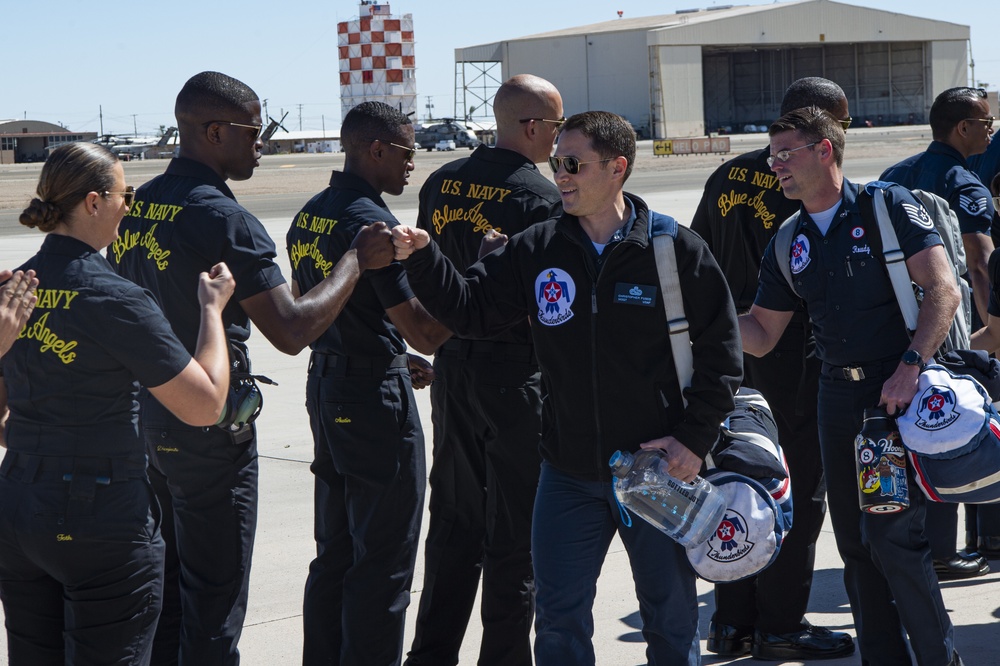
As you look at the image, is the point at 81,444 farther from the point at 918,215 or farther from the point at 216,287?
the point at 918,215

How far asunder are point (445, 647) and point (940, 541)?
2.63 metres

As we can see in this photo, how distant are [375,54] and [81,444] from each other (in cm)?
8343

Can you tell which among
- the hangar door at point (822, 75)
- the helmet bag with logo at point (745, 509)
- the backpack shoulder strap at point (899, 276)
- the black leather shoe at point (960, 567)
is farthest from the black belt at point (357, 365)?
the hangar door at point (822, 75)

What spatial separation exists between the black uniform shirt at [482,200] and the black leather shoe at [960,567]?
8.70ft

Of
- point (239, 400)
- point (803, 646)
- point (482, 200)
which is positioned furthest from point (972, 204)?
point (239, 400)

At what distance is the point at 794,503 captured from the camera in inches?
186

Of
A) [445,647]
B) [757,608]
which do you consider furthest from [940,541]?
[445,647]

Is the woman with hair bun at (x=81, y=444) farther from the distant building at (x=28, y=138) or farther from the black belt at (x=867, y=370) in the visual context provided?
the distant building at (x=28, y=138)

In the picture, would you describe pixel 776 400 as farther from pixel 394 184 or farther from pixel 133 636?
pixel 133 636

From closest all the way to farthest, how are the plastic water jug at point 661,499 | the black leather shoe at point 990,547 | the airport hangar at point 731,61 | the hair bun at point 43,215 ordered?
the hair bun at point 43,215
the plastic water jug at point 661,499
the black leather shoe at point 990,547
the airport hangar at point 731,61

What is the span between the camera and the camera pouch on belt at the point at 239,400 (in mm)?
3637

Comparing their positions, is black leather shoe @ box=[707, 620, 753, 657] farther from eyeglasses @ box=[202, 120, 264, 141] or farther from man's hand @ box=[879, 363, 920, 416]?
eyeglasses @ box=[202, 120, 264, 141]

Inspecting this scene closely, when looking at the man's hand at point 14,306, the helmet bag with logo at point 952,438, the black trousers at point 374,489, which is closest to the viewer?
the man's hand at point 14,306

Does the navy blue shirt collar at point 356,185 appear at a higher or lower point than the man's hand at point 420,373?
higher
